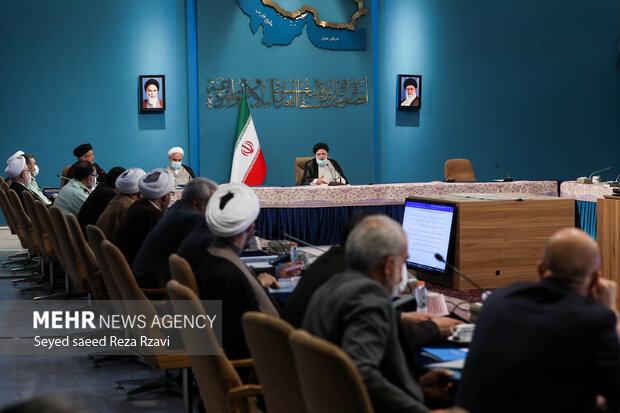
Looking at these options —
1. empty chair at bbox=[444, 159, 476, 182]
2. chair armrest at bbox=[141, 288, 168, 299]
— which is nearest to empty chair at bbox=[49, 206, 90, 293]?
chair armrest at bbox=[141, 288, 168, 299]

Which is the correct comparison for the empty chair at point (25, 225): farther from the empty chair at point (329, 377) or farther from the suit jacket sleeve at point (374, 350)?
the empty chair at point (329, 377)

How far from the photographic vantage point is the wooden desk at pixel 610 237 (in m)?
4.79

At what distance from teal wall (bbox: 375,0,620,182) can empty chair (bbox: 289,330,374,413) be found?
31.0ft

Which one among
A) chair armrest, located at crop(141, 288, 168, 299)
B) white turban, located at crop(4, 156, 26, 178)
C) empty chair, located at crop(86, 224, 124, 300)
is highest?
white turban, located at crop(4, 156, 26, 178)

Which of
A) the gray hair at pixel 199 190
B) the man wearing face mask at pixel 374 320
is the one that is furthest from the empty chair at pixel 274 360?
the gray hair at pixel 199 190

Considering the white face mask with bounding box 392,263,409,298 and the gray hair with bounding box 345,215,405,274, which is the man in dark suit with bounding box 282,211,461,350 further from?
the gray hair with bounding box 345,215,405,274

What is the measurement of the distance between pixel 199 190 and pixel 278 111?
664 cm

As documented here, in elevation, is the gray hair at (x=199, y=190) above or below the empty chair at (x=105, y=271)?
above

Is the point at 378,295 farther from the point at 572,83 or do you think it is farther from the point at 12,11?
the point at 572,83

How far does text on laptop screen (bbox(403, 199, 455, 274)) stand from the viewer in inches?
134

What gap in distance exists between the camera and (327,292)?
6.81 feet

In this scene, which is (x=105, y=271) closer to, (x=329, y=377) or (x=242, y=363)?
(x=242, y=363)

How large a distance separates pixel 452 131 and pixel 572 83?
2246mm

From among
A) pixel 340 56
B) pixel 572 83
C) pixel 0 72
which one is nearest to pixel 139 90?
pixel 0 72
